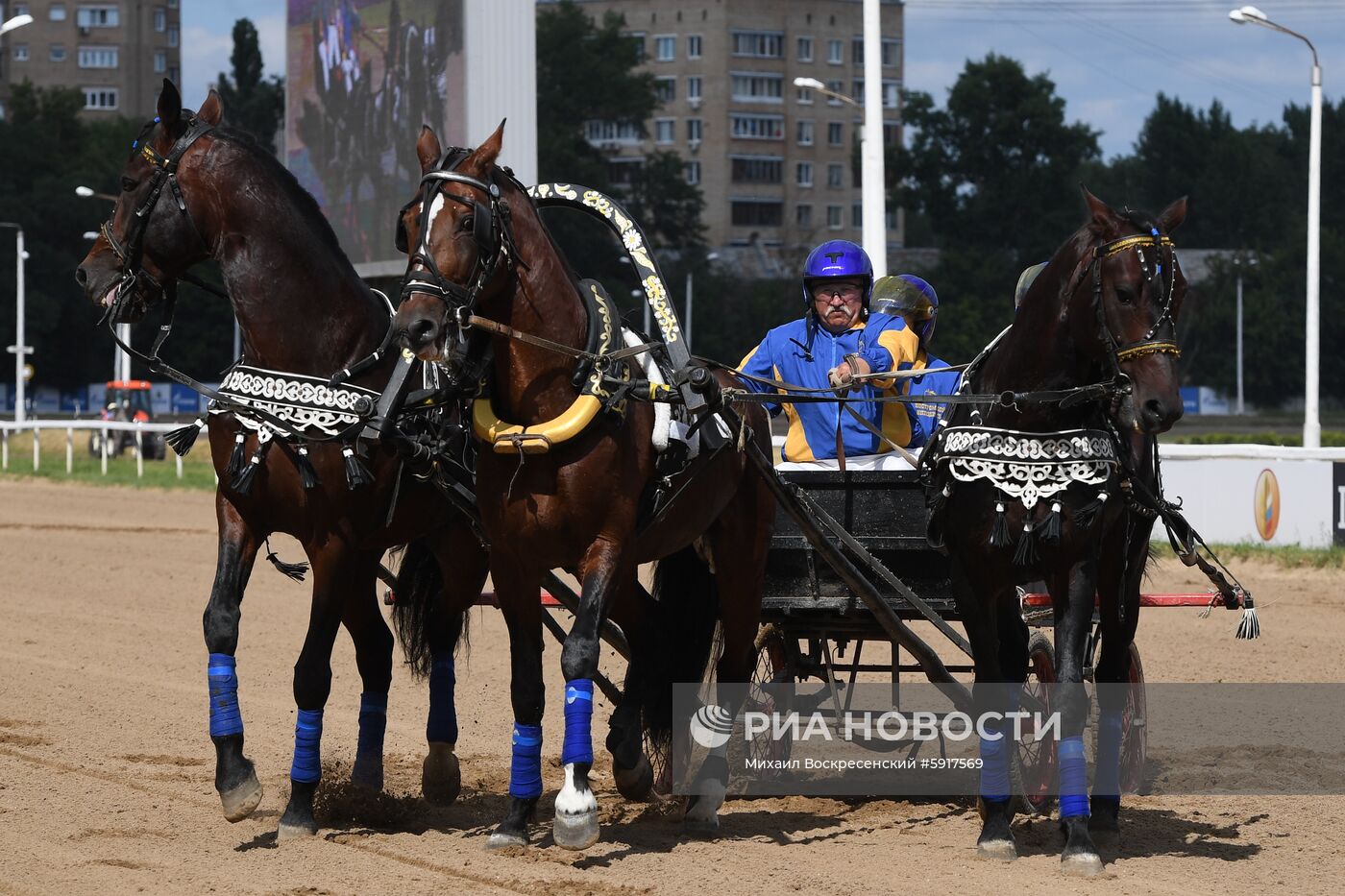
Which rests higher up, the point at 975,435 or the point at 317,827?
the point at 975,435

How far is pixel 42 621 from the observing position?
11570 millimetres

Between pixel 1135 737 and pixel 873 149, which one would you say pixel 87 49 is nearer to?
pixel 873 149

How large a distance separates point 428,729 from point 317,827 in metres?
0.76

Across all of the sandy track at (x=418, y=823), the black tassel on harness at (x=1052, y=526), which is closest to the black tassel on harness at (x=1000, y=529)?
the black tassel on harness at (x=1052, y=526)

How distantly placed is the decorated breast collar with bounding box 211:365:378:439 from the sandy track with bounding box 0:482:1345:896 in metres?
1.35

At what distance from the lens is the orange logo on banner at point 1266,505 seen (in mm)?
14109

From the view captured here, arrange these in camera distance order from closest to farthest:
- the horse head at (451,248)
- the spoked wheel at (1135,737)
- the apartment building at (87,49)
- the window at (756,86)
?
the horse head at (451,248)
the spoked wheel at (1135,737)
the window at (756,86)
the apartment building at (87,49)

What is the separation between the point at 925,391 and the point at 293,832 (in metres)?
3.08

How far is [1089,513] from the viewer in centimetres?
552

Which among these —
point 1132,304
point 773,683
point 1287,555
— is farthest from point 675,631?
point 1287,555

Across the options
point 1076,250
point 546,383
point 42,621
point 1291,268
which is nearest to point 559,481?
point 546,383

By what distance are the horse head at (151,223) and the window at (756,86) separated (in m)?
81.7

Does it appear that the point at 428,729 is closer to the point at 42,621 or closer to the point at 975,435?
the point at 975,435

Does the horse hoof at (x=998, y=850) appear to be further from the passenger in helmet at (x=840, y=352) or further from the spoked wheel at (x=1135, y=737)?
the passenger in helmet at (x=840, y=352)
